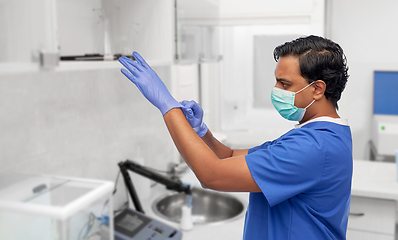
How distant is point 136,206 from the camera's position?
1808mm

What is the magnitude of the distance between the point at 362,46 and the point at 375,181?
143cm

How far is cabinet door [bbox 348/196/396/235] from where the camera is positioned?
1.93m

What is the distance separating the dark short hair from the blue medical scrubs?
121 mm

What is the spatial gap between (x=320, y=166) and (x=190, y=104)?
0.40m

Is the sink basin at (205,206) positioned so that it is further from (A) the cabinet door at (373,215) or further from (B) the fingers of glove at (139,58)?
(B) the fingers of glove at (139,58)

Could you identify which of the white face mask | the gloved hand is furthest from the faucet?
the white face mask

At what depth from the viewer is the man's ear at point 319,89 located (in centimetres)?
104

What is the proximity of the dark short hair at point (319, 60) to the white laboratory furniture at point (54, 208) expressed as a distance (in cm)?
63

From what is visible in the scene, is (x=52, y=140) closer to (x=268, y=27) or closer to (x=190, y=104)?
(x=190, y=104)

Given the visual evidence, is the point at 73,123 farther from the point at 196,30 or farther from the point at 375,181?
the point at 375,181

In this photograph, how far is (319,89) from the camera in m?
1.05

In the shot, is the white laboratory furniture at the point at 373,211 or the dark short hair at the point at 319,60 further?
the white laboratory furniture at the point at 373,211

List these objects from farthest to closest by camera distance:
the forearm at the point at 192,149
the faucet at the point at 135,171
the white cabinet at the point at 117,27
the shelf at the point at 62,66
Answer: the faucet at the point at 135,171 → the white cabinet at the point at 117,27 → the forearm at the point at 192,149 → the shelf at the point at 62,66

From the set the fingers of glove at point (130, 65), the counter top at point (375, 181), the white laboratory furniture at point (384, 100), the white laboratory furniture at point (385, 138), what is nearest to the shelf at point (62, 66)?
the fingers of glove at point (130, 65)
